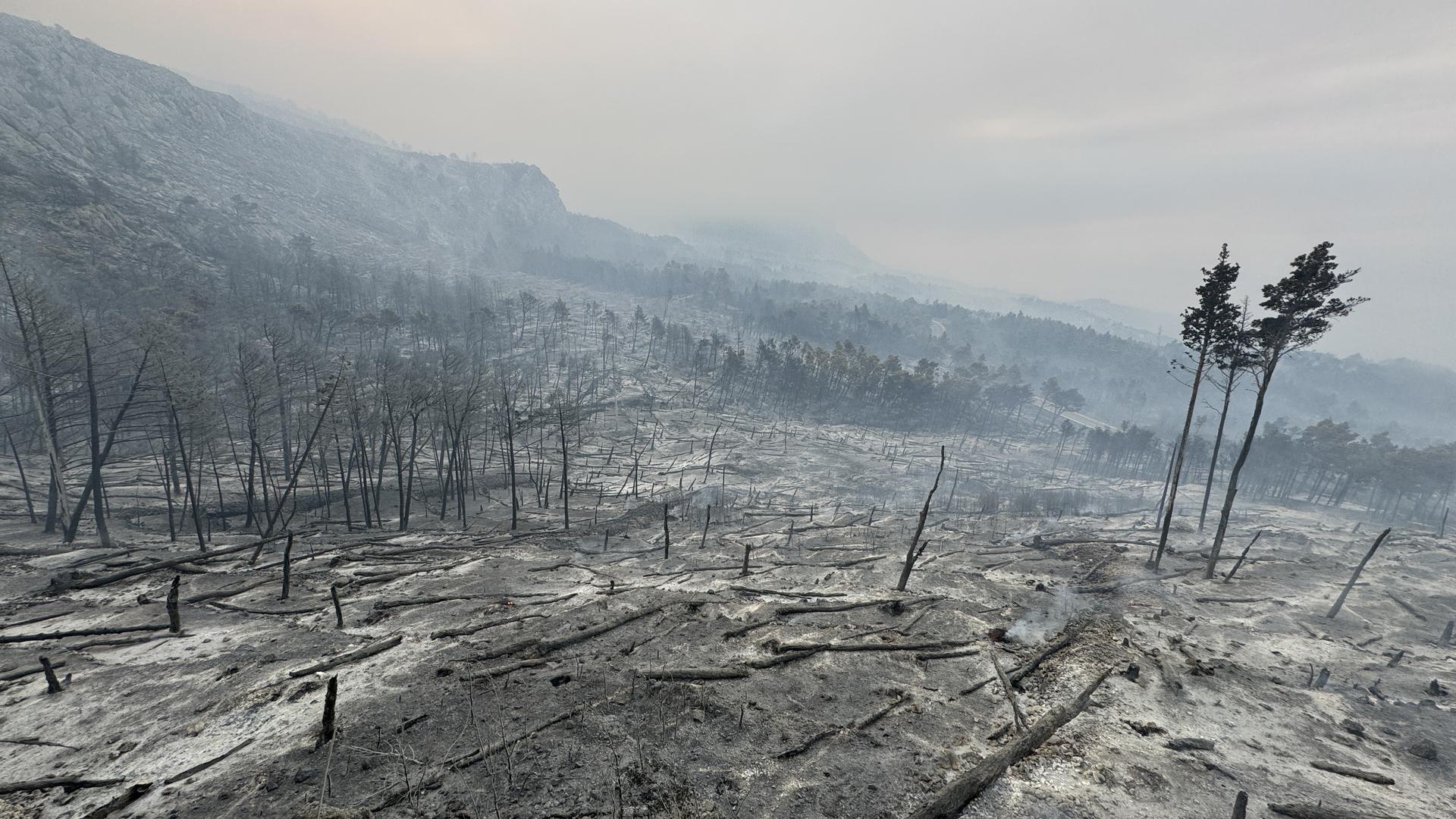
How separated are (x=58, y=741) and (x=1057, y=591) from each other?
33.2m

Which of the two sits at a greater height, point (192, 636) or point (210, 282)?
point (210, 282)

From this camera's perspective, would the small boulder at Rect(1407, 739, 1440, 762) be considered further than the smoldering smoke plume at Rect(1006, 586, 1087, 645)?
No

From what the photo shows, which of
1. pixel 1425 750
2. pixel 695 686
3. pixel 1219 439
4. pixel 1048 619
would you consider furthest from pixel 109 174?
pixel 1219 439

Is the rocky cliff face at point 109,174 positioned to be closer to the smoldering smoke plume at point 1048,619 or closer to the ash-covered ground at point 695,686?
the ash-covered ground at point 695,686

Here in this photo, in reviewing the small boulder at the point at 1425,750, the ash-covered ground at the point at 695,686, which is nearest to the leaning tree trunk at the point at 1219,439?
the ash-covered ground at the point at 695,686

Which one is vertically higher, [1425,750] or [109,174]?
[109,174]

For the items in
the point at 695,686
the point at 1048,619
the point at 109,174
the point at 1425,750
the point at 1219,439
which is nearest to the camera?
the point at 1425,750

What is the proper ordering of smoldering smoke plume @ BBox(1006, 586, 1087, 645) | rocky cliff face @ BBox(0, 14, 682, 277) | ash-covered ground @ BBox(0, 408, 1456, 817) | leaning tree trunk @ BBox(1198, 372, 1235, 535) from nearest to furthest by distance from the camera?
ash-covered ground @ BBox(0, 408, 1456, 817) → smoldering smoke plume @ BBox(1006, 586, 1087, 645) → leaning tree trunk @ BBox(1198, 372, 1235, 535) → rocky cliff face @ BBox(0, 14, 682, 277)

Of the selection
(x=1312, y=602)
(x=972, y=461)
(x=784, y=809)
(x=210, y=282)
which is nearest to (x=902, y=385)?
(x=972, y=461)

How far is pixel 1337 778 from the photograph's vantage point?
1103 cm

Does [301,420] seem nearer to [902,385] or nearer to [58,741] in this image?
[58,741]

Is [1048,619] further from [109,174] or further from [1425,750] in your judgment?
[109,174]

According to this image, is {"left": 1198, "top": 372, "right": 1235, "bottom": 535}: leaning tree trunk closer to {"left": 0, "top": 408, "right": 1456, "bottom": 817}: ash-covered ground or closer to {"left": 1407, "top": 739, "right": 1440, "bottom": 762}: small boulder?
{"left": 0, "top": 408, "right": 1456, "bottom": 817}: ash-covered ground

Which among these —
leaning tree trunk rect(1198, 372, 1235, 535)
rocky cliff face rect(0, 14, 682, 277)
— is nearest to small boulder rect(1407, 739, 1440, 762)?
leaning tree trunk rect(1198, 372, 1235, 535)
